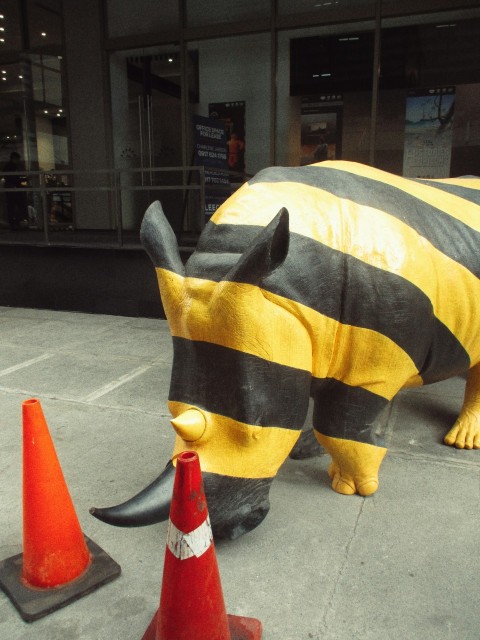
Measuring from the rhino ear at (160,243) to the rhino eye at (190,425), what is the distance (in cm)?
54

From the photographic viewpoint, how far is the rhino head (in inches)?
72.1

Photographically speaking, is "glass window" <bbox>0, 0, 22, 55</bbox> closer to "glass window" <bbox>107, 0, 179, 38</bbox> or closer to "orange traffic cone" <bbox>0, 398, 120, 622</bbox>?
"glass window" <bbox>107, 0, 179, 38</bbox>

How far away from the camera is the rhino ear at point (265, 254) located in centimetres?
173

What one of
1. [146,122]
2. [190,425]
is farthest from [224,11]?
[190,425]

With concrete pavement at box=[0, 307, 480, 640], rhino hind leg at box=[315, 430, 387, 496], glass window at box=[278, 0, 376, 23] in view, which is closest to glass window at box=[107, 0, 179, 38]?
glass window at box=[278, 0, 376, 23]

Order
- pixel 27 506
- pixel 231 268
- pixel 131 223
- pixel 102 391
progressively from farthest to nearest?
pixel 131 223, pixel 102 391, pixel 27 506, pixel 231 268

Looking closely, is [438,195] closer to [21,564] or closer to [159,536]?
[159,536]

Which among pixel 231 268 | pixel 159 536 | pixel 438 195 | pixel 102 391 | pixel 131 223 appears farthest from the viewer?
pixel 131 223

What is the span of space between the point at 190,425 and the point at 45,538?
33.8 inches

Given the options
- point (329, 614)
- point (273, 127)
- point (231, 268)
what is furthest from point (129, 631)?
point (273, 127)

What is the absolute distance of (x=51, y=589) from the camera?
2164 mm

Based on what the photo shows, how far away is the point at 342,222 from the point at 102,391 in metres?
2.88

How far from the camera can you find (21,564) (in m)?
2.31

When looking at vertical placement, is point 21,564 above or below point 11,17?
below
